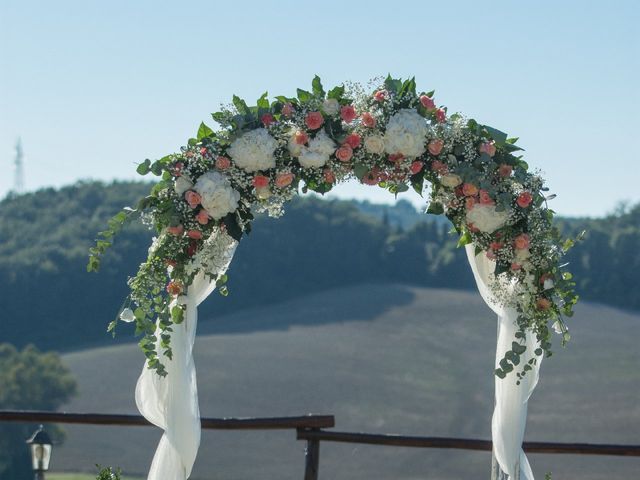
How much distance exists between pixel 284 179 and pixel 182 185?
1.26 ft

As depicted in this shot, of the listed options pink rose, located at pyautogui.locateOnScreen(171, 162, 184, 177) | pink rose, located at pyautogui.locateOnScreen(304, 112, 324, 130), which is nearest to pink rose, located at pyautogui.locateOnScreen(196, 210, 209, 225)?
pink rose, located at pyautogui.locateOnScreen(171, 162, 184, 177)

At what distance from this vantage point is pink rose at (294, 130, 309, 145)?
423 cm

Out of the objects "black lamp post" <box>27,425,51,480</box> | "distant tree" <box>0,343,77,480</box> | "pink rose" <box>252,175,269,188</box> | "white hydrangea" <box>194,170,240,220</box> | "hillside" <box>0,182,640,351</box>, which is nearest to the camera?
"white hydrangea" <box>194,170,240,220</box>

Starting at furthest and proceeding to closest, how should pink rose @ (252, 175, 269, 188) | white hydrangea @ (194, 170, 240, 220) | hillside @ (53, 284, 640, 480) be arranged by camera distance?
hillside @ (53, 284, 640, 480), pink rose @ (252, 175, 269, 188), white hydrangea @ (194, 170, 240, 220)

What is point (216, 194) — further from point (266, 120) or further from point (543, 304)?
point (543, 304)

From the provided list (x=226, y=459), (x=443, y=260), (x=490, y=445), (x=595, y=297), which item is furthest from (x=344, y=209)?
(x=490, y=445)

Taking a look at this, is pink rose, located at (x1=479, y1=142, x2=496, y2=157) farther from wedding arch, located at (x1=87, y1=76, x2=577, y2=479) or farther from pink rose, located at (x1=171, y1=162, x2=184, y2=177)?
pink rose, located at (x1=171, y1=162, x2=184, y2=177)

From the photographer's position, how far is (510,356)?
4.15 metres

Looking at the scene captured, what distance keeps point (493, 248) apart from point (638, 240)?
50.9 metres

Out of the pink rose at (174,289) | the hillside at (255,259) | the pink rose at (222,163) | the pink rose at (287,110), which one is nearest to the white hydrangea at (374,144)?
the pink rose at (287,110)

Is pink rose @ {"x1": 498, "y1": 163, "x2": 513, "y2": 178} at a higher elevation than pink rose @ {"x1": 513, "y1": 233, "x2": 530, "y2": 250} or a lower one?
higher

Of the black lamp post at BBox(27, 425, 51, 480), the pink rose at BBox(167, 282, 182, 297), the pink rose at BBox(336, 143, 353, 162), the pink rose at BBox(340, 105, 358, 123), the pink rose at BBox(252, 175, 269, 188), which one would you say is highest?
the pink rose at BBox(340, 105, 358, 123)

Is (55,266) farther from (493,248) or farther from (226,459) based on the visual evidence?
(493,248)

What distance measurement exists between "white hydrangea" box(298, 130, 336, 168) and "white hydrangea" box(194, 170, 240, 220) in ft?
0.96
